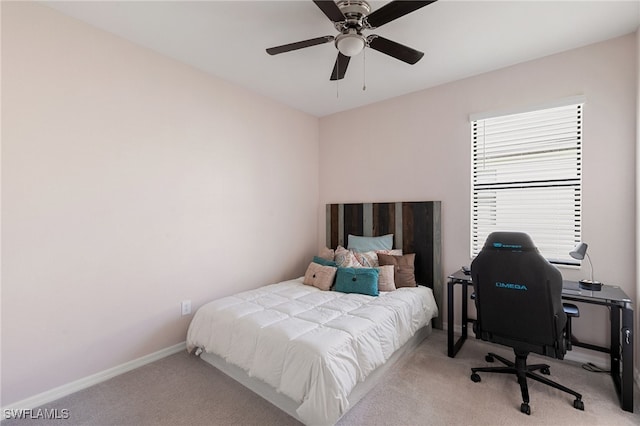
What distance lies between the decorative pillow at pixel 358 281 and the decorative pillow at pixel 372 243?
583mm

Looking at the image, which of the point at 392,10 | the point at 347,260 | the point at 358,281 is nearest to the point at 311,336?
the point at 358,281

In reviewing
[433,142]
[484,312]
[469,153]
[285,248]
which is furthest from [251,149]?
[484,312]

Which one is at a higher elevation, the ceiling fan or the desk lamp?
the ceiling fan

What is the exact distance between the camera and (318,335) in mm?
1922

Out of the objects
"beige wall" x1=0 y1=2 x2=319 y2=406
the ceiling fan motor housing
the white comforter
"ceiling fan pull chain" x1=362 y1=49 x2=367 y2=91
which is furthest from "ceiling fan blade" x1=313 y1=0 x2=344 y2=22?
the white comforter

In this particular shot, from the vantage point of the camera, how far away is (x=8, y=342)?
6.20 feet

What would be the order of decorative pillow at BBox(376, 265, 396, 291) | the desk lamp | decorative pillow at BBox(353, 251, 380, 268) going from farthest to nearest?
decorative pillow at BBox(353, 251, 380, 268) < decorative pillow at BBox(376, 265, 396, 291) < the desk lamp

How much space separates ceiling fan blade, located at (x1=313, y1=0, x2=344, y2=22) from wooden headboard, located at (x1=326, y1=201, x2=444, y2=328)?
2.17 m

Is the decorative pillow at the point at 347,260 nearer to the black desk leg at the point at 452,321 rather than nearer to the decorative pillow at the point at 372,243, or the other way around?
the decorative pillow at the point at 372,243

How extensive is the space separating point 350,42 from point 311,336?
1897mm

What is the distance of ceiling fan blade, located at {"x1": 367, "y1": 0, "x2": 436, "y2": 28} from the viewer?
5.25 ft

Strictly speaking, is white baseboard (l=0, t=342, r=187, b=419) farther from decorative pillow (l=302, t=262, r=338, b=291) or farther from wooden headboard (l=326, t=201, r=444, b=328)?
wooden headboard (l=326, t=201, r=444, b=328)

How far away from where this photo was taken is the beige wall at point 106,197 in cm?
194

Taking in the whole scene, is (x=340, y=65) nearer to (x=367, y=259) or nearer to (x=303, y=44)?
(x=303, y=44)
